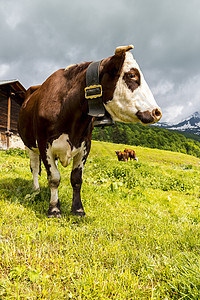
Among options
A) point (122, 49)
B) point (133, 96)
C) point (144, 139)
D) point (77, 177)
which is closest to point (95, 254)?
point (77, 177)

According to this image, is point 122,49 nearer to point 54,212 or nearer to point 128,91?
point 128,91

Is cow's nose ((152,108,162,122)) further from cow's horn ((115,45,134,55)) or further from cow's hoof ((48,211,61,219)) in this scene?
cow's hoof ((48,211,61,219))

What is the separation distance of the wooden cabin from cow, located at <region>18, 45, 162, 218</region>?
58.0ft

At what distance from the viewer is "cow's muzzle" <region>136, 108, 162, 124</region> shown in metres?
2.13

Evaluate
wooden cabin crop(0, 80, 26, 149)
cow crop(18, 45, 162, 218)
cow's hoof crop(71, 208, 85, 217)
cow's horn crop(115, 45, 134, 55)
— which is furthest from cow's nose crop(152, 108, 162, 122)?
wooden cabin crop(0, 80, 26, 149)

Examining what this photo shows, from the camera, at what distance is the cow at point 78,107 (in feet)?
7.29

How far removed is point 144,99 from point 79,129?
109cm

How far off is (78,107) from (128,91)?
802 millimetres

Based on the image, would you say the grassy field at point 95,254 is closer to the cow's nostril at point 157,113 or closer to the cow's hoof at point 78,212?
the cow's hoof at point 78,212

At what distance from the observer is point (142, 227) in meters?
2.79

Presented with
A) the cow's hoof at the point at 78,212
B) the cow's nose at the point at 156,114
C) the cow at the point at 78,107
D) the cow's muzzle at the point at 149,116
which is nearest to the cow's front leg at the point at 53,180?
the cow at the point at 78,107

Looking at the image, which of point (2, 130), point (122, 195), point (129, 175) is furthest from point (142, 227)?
point (2, 130)

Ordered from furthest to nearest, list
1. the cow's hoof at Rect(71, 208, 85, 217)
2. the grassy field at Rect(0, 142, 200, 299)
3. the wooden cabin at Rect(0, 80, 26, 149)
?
the wooden cabin at Rect(0, 80, 26, 149)
the cow's hoof at Rect(71, 208, 85, 217)
the grassy field at Rect(0, 142, 200, 299)

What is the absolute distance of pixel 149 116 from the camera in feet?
7.04
